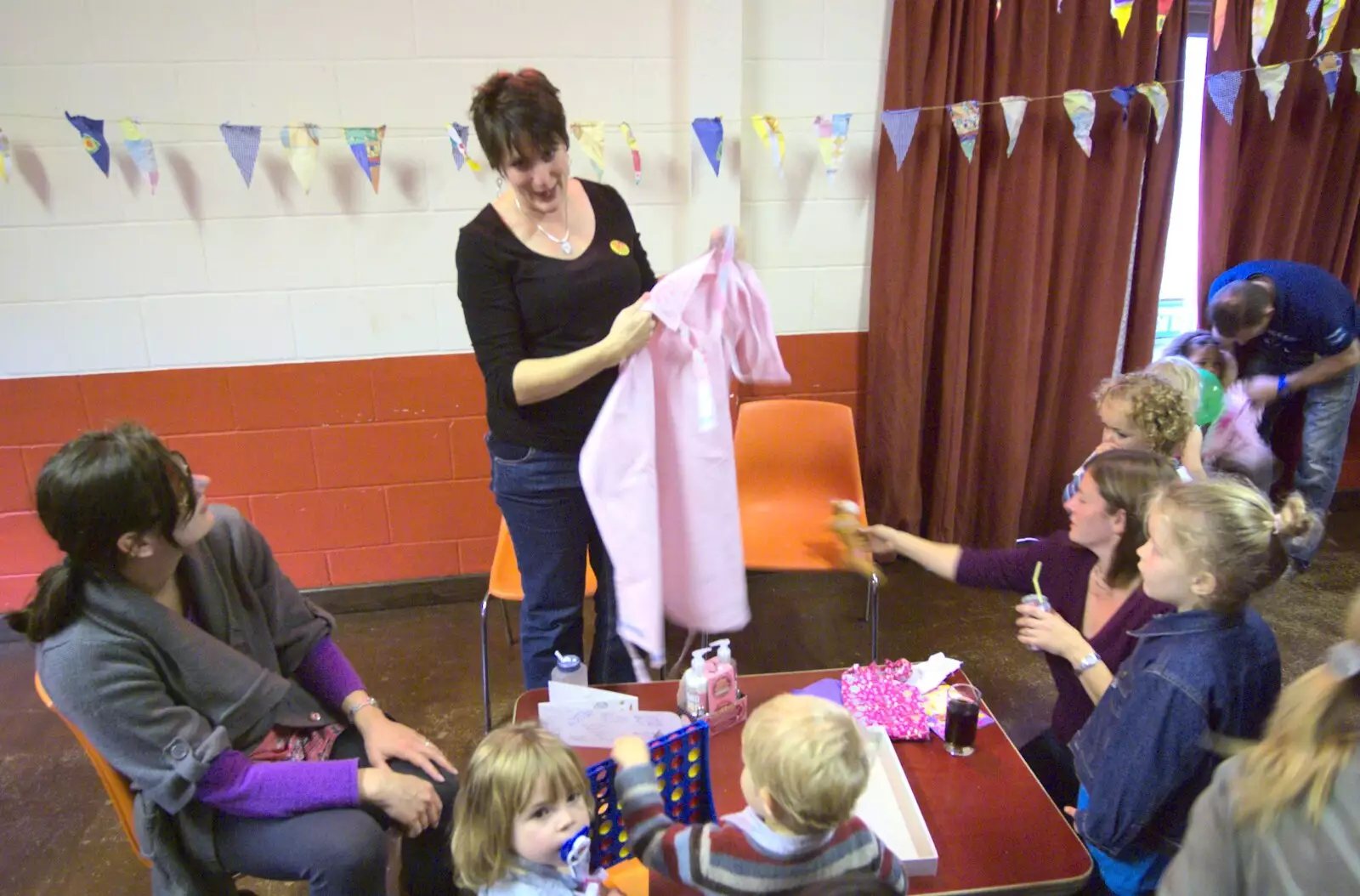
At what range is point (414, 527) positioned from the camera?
3049mm

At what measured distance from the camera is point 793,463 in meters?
2.76

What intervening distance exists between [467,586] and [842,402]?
1.54m

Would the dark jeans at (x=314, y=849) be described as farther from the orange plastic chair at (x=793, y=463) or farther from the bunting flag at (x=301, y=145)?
the bunting flag at (x=301, y=145)

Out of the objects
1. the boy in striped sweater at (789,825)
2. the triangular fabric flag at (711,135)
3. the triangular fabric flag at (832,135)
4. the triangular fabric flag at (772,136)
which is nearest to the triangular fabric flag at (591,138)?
the triangular fabric flag at (711,135)

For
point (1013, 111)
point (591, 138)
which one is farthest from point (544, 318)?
point (1013, 111)

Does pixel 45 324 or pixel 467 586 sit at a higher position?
pixel 45 324

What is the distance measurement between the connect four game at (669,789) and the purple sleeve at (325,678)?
2.04 ft

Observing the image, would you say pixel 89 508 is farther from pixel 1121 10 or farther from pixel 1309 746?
pixel 1121 10

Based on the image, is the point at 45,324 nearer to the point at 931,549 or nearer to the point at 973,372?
the point at 931,549

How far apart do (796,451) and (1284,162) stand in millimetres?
2110

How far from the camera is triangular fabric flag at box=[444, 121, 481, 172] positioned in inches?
103

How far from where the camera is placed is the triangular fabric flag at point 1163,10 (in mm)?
2697

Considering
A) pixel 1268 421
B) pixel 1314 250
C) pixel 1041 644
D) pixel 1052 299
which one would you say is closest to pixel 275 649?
pixel 1041 644

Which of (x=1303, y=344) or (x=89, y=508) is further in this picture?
(x=1303, y=344)
